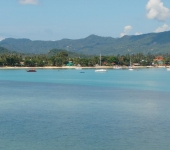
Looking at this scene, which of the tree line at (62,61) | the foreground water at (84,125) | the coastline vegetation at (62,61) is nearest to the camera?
the foreground water at (84,125)

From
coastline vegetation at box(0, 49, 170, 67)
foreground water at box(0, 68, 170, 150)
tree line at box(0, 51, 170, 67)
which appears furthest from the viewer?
coastline vegetation at box(0, 49, 170, 67)

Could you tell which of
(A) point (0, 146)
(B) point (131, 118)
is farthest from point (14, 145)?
(B) point (131, 118)

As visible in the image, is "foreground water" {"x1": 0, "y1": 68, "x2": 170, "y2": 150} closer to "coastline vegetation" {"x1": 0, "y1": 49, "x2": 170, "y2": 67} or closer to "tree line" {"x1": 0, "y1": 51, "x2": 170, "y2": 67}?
"tree line" {"x1": 0, "y1": 51, "x2": 170, "y2": 67}

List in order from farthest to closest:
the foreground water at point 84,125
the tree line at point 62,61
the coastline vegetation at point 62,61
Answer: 1. the coastline vegetation at point 62,61
2. the tree line at point 62,61
3. the foreground water at point 84,125

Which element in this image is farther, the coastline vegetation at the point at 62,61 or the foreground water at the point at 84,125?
the coastline vegetation at the point at 62,61

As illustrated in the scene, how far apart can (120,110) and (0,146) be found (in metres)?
11.5

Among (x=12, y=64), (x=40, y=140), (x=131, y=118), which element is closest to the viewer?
(x=40, y=140)

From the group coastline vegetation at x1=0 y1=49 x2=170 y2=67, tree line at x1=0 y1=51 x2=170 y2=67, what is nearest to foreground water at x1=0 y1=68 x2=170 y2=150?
tree line at x1=0 y1=51 x2=170 y2=67

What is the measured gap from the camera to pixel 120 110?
85.9 ft

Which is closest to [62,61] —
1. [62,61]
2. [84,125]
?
[62,61]

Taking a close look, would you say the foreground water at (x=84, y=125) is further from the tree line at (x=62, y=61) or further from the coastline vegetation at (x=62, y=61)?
the coastline vegetation at (x=62, y=61)

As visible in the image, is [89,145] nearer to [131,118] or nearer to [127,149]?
[127,149]

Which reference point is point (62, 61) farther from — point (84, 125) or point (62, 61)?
point (84, 125)

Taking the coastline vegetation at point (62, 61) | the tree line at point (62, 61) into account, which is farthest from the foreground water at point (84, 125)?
the coastline vegetation at point (62, 61)
